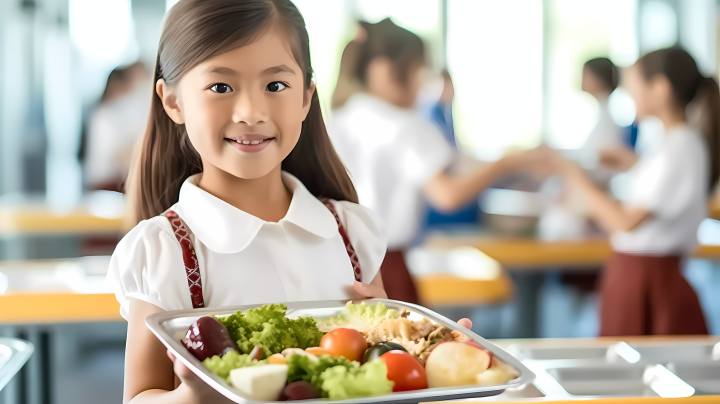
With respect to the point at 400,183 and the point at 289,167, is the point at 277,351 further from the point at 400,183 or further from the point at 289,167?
the point at 400,183

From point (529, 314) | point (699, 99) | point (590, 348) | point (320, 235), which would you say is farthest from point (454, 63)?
point (320, 235)

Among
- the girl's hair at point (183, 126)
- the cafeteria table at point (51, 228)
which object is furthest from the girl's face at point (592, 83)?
the girl's hair at point (183, 126)

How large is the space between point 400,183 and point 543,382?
3.48 feet

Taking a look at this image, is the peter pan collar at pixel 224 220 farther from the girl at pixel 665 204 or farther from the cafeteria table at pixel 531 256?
the cafeteria table at pixel 531 256

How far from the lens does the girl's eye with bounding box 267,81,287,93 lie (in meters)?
0.97

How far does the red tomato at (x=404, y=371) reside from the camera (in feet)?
2.48

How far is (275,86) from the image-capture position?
3.18 ft

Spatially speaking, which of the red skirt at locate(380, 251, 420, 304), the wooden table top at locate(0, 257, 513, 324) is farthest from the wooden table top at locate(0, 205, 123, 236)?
the red skirt at locate(380, 251, 420, 304)

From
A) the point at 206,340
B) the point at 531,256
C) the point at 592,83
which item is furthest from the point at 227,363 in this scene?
the point at 592,83

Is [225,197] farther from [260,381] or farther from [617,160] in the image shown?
[617,160]

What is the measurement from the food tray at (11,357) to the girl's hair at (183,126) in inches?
16.2

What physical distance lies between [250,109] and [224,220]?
0.17 meters

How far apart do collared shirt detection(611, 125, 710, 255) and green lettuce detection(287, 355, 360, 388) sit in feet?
6.40

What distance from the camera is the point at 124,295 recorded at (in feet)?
3.10
